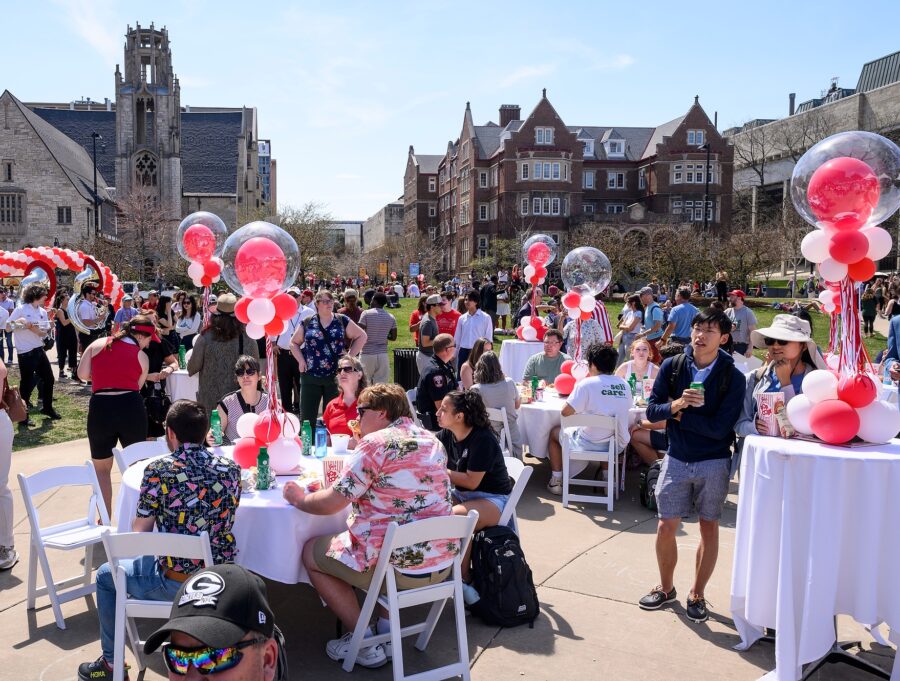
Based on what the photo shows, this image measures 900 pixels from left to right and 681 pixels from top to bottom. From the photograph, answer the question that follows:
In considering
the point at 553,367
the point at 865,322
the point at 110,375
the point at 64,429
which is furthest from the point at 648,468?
the point at 865,322

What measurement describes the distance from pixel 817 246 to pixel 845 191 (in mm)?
355

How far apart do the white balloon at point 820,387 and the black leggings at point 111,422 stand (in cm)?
512

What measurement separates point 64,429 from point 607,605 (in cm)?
904

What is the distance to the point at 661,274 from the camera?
3612 centimetres

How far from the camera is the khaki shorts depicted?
4141mm

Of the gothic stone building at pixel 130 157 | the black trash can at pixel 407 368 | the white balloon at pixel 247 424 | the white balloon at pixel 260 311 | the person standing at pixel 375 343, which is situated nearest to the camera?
the white balloon at pixel 247 424

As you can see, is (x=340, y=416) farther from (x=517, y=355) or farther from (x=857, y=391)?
(x=517, y=355)

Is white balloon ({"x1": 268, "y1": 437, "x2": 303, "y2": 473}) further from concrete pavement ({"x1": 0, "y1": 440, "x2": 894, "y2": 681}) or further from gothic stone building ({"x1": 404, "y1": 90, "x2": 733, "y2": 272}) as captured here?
gothic stone building ({"x1": 404, "y1": 90, "x2": 733, "y2": 272})

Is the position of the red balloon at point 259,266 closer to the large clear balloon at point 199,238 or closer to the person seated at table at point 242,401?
the person seated at table at point 242,401

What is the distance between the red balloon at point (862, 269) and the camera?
4344mm

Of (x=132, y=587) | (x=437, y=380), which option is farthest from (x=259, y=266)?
(x=437, y=380)

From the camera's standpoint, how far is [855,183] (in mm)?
4355

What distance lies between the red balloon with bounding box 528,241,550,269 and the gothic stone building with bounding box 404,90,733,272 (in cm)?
4410

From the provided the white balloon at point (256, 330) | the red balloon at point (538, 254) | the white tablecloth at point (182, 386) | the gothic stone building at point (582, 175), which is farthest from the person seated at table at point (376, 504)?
the gothic stone building at point (582, 175)
